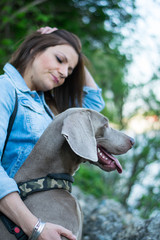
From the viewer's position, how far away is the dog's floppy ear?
5.69 feet

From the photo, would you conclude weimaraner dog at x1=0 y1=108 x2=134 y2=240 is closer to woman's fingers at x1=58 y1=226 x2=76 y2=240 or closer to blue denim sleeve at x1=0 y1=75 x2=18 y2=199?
woman's fingers at x1=58 y1=226 x2=76 y2=240

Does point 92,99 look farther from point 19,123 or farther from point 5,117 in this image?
point 5,117

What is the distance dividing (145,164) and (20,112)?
3.94 metres

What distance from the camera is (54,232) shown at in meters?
1.55

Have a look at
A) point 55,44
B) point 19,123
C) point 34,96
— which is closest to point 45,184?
point 19,123

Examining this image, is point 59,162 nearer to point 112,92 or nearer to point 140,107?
point 140,107

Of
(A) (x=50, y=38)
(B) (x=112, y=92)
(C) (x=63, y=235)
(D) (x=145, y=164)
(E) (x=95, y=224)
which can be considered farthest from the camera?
(B) (x=112, y=92)

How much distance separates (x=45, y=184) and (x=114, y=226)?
1767 millimetres

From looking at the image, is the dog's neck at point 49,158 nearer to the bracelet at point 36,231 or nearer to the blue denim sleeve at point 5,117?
the blue denim sleeve at point 5,117

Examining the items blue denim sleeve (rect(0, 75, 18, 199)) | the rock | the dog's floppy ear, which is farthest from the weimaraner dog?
the rock

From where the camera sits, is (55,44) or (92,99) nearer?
(55,44)

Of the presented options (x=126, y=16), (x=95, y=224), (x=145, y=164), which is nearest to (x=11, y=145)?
(x=95, y=224)

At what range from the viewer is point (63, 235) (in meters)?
1.61

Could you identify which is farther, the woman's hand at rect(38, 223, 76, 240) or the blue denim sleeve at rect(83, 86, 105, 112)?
the blue denim sleeve at rect(83, 86, 105, 112)
